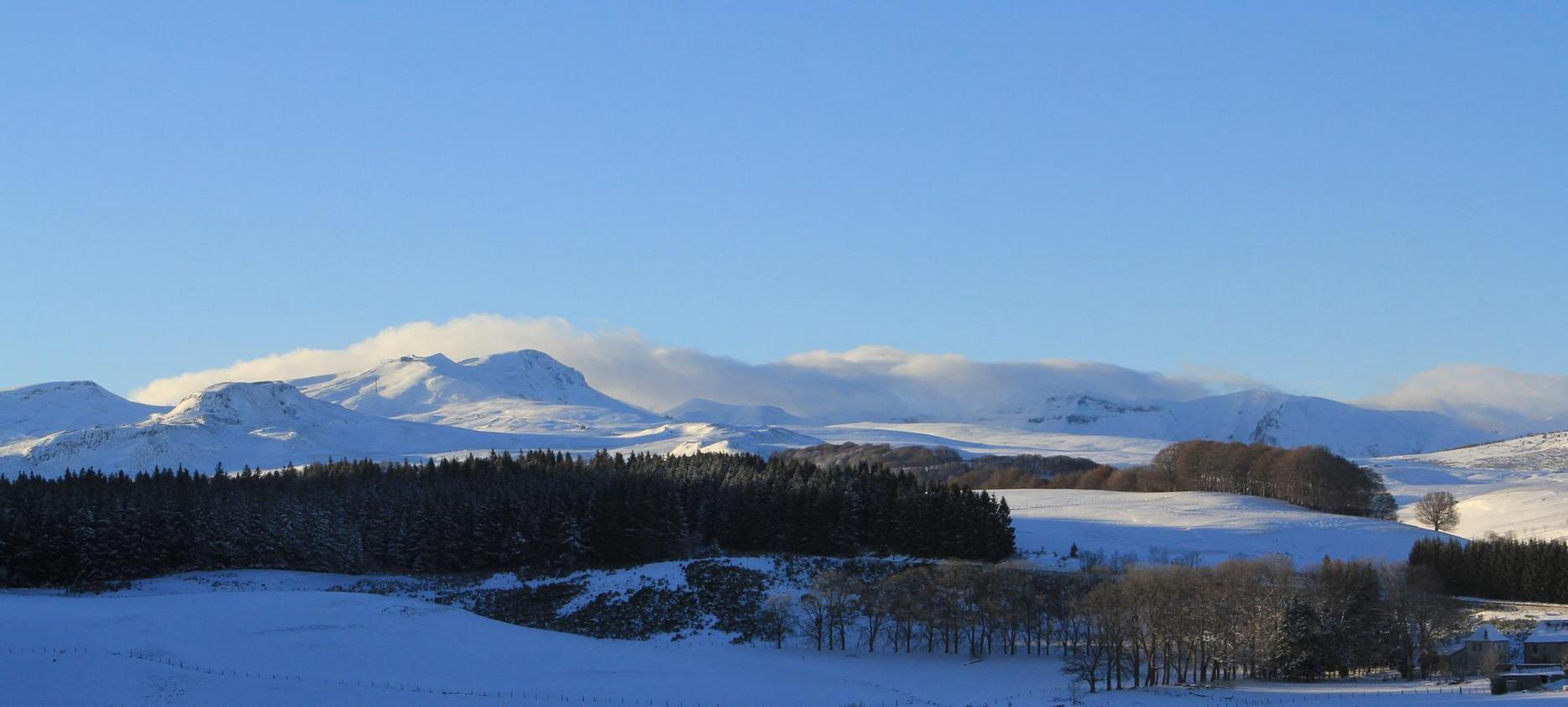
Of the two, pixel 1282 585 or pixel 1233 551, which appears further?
pixel 1233 551

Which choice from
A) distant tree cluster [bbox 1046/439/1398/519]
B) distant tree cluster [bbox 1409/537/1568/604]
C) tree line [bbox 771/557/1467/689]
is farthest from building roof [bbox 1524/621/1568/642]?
distant tree cluster [bbox 1046/439/1398/519]

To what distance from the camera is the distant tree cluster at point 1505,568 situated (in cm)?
10656

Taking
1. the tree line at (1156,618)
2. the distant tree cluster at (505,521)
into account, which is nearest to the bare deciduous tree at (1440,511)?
the distant tree cluster at (505,521)

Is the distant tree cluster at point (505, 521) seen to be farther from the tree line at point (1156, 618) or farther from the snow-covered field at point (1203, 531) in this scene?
the tree line at point (1156, 618)

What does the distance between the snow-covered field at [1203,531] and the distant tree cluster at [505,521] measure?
10.7 m

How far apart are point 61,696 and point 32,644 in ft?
35.1

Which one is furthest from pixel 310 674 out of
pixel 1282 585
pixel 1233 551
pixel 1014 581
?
pixel 1233 551

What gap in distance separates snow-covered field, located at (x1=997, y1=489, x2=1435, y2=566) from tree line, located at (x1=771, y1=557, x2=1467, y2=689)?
23.1 m

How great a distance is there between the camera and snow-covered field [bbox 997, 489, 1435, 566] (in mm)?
125375

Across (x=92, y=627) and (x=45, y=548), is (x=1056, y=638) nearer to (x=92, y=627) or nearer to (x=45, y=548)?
(x=92, y=627)

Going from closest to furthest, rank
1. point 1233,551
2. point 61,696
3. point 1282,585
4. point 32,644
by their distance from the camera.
→ point 61,696
point 32,644
point 1282,585
point 1233,551

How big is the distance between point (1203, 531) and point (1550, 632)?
5555 cm

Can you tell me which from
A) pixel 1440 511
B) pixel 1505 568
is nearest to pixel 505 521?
pixel 1505 568

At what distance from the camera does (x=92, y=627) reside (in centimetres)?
7200
